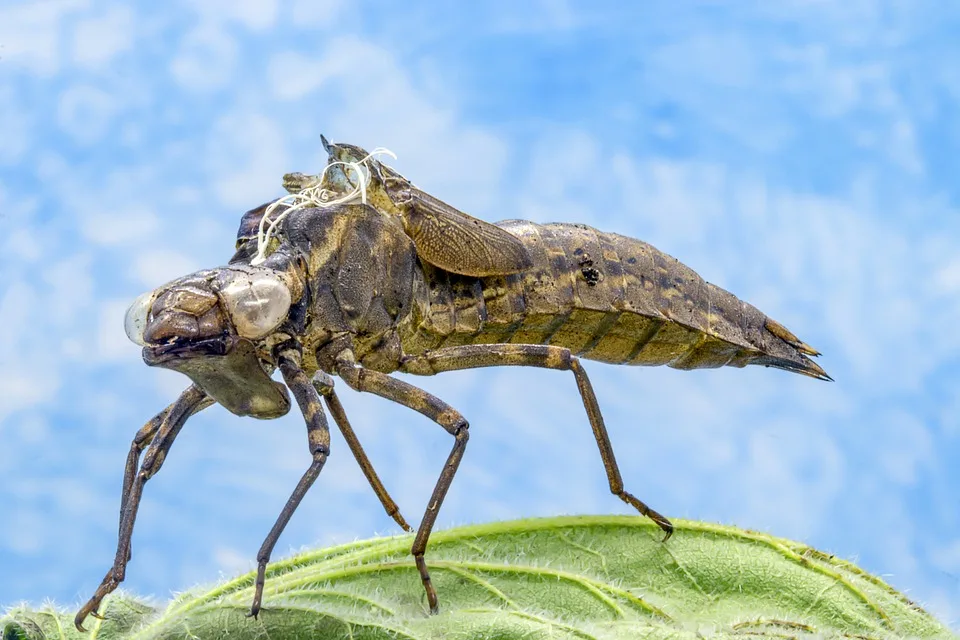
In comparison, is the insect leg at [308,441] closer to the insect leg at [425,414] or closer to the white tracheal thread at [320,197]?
→ the insect leg at [425,414]

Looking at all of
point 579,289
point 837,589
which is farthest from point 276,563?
point 837,589

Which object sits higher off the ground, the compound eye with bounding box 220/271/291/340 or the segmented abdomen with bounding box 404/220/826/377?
the segmented abdomen with bounding box 404/220/826/377

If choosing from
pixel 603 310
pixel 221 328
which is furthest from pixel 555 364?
pixel 221 328

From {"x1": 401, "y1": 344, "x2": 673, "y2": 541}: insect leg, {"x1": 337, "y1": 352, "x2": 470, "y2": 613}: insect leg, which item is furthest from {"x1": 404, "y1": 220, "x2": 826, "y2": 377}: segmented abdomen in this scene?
{"x1": 337, "y1": 352, "x2": 470, "y2": 613}: insect leg

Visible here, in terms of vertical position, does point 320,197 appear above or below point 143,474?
above

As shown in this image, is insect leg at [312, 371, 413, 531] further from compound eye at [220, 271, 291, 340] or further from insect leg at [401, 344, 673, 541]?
insect leg at [401, 344, 673, 541]

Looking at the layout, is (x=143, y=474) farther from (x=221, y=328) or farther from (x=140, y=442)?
(x=221, y=328)

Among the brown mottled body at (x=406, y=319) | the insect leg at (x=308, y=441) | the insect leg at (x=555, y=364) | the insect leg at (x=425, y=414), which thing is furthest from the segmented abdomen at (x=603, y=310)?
the insect leg at (x=308, y=441)
